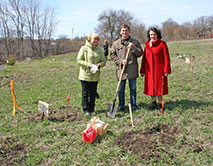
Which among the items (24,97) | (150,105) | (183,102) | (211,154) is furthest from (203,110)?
(24,97)

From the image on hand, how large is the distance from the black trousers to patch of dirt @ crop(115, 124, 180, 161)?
1444mm

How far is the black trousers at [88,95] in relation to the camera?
15.5 feet

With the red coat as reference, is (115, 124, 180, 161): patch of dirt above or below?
below

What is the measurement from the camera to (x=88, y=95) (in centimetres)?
496

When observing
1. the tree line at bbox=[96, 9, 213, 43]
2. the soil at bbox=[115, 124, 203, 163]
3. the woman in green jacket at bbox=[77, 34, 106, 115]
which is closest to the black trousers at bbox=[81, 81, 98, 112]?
the woman in green jacket at bbox=[77, 34, 106, 115]

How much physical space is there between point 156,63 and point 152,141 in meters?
2.01

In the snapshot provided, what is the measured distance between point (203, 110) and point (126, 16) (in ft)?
150

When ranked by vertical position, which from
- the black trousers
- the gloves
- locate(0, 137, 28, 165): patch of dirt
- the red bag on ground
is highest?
the gloves

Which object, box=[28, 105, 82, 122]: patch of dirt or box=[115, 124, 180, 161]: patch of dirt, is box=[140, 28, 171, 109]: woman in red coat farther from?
box=[28, 105, 82, 122]: patch of dirt

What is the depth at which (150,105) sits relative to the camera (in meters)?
5.36

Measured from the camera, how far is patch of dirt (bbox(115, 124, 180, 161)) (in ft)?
10.4

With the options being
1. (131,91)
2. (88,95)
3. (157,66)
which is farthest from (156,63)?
(88,95)

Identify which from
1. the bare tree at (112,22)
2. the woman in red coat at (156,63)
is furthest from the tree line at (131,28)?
the woman in red coat at (156,63)

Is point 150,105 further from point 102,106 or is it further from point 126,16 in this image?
point 126,16
